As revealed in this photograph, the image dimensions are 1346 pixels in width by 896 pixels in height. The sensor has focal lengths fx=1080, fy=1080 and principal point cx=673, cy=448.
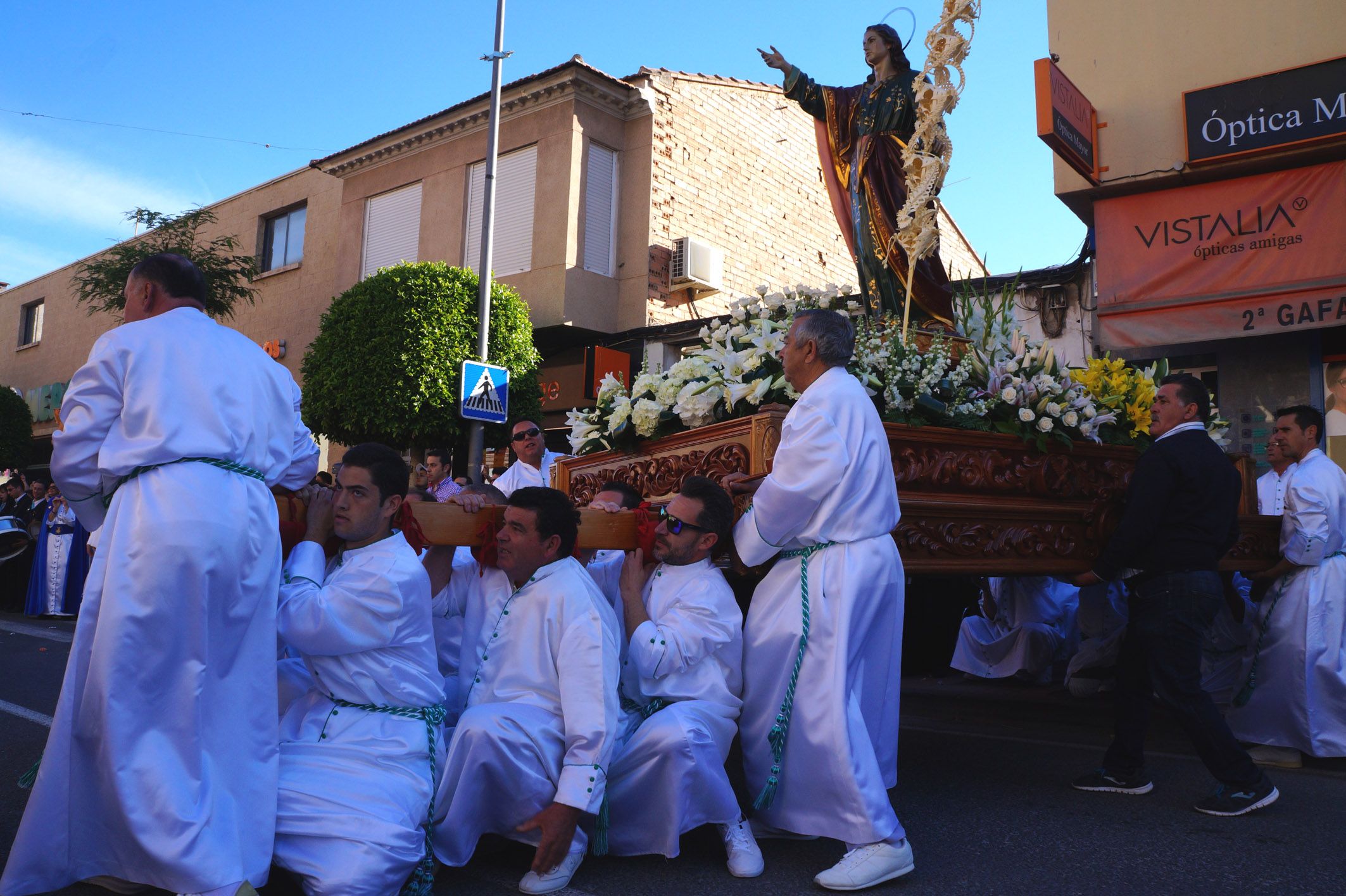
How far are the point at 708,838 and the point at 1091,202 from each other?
9.18 m

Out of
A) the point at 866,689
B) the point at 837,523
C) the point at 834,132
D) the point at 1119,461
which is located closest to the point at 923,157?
the point at 834,132

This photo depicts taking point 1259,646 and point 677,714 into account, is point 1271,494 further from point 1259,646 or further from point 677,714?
point 677,714

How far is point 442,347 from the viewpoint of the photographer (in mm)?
14609

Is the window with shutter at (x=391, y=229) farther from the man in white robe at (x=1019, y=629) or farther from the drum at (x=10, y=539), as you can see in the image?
the man in white robe at (x=1019, y=629)

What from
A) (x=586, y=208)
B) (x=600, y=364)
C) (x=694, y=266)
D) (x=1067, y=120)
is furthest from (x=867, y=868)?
(x=586, y=208)

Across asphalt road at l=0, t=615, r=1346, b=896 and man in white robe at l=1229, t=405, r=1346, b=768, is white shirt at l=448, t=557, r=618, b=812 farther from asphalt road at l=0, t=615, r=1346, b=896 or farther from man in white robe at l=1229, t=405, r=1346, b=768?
man in white robe at l=1229, t=405, r=1346, b=768

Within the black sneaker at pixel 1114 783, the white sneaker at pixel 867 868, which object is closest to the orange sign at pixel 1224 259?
the black sneaker at pixel 1114 783

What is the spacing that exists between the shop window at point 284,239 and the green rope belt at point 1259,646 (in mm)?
18089

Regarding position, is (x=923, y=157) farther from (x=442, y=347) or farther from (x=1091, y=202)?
(x=442, y=347)

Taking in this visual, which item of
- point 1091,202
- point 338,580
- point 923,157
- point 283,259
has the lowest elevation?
point 338,580

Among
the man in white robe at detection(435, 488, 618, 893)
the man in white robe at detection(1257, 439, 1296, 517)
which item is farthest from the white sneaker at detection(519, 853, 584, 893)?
the man in white robe at detection(1257, 439, 1296, 517)

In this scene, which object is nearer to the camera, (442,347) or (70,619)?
(70,619)

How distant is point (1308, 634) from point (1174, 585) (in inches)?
61.4

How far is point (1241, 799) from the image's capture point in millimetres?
4184
